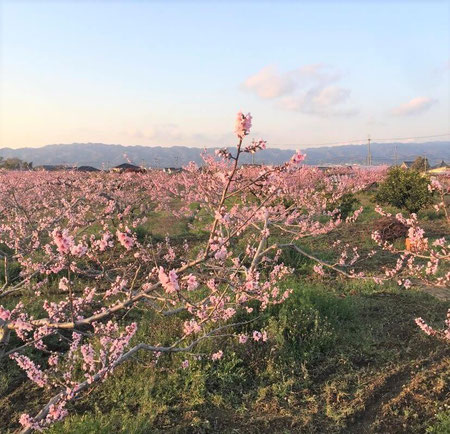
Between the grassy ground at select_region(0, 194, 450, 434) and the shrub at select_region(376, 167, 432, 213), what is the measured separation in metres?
9.67

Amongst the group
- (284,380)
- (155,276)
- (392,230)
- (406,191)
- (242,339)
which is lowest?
(284,380)

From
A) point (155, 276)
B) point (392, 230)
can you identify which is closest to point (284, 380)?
Result: point (155, 276)

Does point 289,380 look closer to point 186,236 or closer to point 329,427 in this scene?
point 329,427

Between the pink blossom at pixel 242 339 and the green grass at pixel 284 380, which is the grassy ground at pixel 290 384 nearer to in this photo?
the green grass at pixel 284 380

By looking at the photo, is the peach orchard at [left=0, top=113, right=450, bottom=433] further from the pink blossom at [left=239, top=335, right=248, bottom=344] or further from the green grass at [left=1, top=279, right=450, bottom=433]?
the green grass at [left=1, top=279, right=450, bottom=433]

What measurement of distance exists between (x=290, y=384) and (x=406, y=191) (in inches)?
506

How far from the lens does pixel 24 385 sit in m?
4.90

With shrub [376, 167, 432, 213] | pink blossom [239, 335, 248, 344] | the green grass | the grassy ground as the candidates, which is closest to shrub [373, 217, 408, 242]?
shrub [376, 167, 432, 213]

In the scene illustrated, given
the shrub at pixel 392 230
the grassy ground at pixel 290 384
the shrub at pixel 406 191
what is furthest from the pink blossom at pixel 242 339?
the shrub at pixel 406 191

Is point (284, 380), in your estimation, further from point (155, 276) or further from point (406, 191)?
point (406, 191)

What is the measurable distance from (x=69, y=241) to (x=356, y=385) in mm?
3907

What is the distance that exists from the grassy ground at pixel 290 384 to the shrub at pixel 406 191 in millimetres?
9672

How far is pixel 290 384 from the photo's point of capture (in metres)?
4.53

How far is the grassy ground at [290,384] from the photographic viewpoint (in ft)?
12.8
